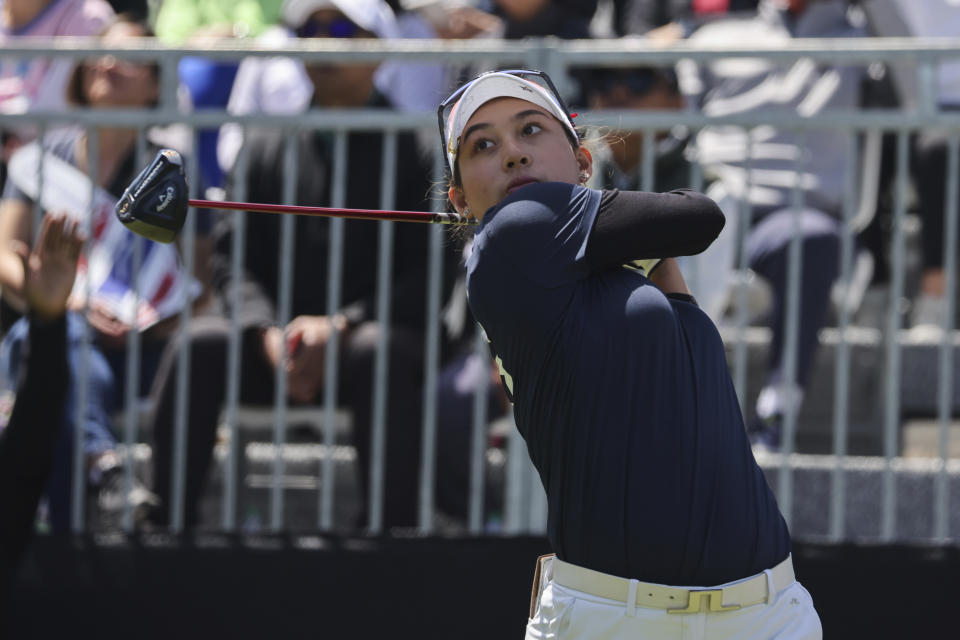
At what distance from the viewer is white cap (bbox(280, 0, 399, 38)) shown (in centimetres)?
551

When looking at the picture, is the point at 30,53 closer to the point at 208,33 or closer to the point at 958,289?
the point at 208,33

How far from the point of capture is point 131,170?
4949mm

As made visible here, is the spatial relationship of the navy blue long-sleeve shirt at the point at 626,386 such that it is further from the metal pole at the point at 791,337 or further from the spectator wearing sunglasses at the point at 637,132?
the spectator wearing sunglasses at the point at 637,132

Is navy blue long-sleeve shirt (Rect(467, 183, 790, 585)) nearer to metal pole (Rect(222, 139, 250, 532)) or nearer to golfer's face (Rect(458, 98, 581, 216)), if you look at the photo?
golfer's face (Rect(458, 98, 581, 216))

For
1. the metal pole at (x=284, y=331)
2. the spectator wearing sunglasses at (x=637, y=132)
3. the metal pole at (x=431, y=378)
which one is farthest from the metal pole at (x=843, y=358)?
the metal pole at (x=284, y=331)

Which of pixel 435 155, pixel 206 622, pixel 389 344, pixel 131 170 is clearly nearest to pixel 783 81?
pixel 435 155

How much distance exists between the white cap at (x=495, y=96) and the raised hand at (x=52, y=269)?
2107 millimetres

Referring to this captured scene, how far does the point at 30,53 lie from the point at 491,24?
2969 mm

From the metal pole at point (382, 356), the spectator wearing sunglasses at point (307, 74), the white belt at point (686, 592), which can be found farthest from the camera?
the spectator wearing sunglasses at point (307, 74)

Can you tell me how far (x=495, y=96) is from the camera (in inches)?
102

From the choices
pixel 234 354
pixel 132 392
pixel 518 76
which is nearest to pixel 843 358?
pixel 234 354

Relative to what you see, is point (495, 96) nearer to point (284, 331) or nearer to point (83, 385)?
point (284, 331)

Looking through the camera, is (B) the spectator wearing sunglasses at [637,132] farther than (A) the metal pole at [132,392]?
Yes

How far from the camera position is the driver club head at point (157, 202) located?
2889 mm
